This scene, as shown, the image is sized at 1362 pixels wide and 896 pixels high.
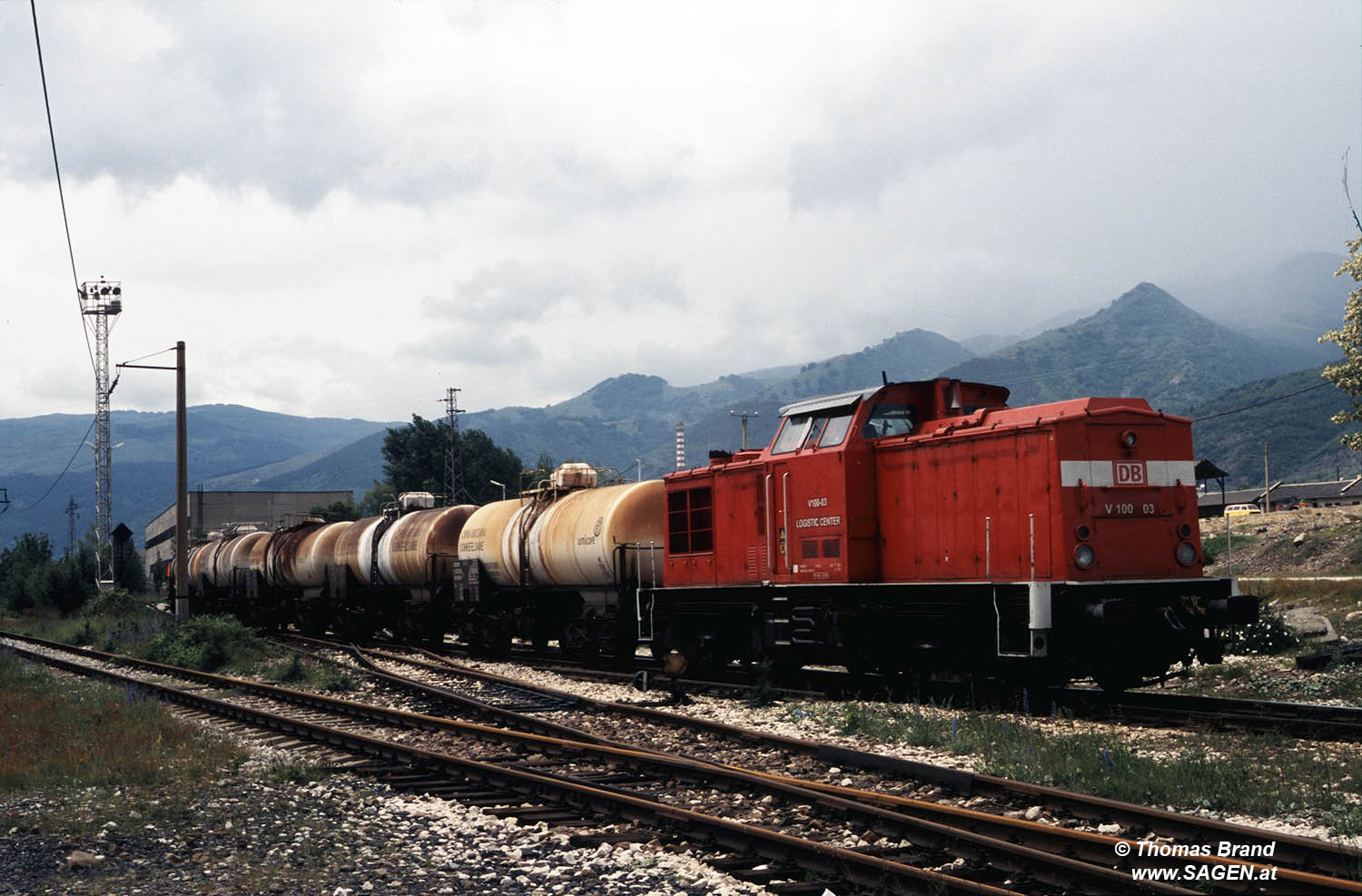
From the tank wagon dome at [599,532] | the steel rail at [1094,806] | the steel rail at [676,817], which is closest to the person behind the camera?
the steel rail at [1094,806]

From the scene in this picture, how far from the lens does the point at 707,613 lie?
1848 centimetres

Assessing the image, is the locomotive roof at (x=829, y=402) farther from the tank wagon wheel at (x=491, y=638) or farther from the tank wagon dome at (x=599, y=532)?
the tank wagon wheel at (x=491, y=638)

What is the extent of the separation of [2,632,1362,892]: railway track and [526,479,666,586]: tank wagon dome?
7.96 meters

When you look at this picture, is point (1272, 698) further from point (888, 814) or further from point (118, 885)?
point (118, 885)

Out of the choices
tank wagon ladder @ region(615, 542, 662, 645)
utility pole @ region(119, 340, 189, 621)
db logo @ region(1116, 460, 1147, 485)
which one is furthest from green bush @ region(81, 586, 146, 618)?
db logo @ region(1116, 460, 1147, 485)

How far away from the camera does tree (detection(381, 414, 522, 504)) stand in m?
101

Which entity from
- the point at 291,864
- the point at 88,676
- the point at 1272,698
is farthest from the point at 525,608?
the point at 291,864

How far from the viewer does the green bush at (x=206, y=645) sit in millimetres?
25047

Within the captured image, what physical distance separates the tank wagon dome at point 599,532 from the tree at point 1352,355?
17.8m

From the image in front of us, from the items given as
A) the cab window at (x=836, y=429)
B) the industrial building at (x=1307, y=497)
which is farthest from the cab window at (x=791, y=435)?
the industrial building at (x=1307, y=497)

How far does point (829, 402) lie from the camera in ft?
53.3

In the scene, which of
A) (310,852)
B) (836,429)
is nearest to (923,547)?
(836,429)

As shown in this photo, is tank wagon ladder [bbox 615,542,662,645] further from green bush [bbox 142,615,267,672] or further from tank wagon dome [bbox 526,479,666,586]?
green bush [bbox 142,615,267,672]

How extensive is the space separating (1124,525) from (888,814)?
695 cm
